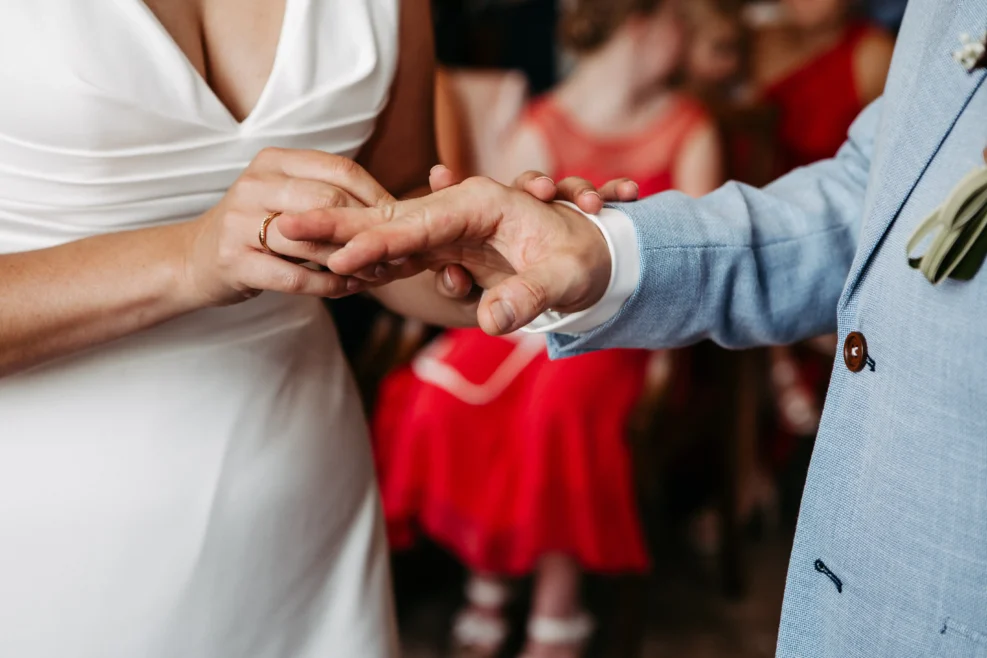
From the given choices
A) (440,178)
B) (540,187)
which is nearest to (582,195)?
(540,187)

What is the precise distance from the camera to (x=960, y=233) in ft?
2.56

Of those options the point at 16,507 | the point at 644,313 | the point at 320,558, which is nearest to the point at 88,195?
the point at 16,507

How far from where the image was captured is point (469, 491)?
235 centimetres

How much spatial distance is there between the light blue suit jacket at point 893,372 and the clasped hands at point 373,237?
0.12 metres

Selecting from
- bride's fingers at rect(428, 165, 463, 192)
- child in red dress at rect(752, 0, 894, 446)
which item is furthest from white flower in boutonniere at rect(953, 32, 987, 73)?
child in red dress at rect(752, 0, 894, 446)

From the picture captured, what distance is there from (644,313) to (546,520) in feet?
4.30

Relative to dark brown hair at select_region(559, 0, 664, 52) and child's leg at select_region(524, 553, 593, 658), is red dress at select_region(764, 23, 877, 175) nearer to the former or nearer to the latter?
dark brown hair at select_region(559, 0, 664, 52)

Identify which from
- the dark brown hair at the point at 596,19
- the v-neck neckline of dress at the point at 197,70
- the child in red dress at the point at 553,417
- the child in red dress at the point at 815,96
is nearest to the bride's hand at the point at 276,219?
the v-neck neckline of dress at the point at 197,70

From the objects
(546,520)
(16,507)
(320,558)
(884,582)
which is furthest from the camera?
(546,520)

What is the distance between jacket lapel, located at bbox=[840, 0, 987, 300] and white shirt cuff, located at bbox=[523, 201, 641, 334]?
22 centimetres

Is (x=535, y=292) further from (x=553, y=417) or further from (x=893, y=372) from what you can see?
(x=553, y=417)

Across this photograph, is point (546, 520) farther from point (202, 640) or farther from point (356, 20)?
point (356, 20)

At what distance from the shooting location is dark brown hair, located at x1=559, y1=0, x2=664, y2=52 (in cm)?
273

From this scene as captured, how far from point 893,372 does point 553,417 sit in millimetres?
1491
